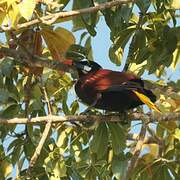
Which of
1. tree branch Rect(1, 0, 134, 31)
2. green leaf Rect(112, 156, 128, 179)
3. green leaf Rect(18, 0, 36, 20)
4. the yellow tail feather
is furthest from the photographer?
green leaf Rect(112, 156, 128, 179)

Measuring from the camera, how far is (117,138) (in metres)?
2.50

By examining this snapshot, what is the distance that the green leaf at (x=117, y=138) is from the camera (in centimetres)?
249

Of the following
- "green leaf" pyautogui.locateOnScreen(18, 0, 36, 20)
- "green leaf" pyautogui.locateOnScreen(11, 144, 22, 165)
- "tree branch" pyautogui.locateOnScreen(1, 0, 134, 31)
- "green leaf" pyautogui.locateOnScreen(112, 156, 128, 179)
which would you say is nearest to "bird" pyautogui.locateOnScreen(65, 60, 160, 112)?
"green leaf" pyautogui.locateOnScreen(112, 156, 128, 179)

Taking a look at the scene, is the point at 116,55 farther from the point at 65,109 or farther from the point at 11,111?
the point at 11,111

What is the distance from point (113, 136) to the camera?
2.50 metres

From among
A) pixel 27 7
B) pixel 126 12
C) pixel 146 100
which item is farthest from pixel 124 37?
pixel 27 7

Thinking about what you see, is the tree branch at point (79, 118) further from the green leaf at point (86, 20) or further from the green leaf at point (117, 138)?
the green leaf at point (86, 20)

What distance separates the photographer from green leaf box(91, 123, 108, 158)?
249 cm

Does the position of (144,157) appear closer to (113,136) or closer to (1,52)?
(113,136)

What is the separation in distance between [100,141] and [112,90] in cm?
21

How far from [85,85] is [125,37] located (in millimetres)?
256

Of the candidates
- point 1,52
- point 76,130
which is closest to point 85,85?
point 76,130

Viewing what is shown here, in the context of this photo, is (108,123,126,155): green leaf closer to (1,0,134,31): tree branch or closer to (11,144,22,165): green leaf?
(11,144,22,165): green leaf

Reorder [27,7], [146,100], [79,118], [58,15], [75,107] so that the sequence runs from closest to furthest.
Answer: [27,7] → [58,15] → [79,118] → [146,100] → [75,107]
